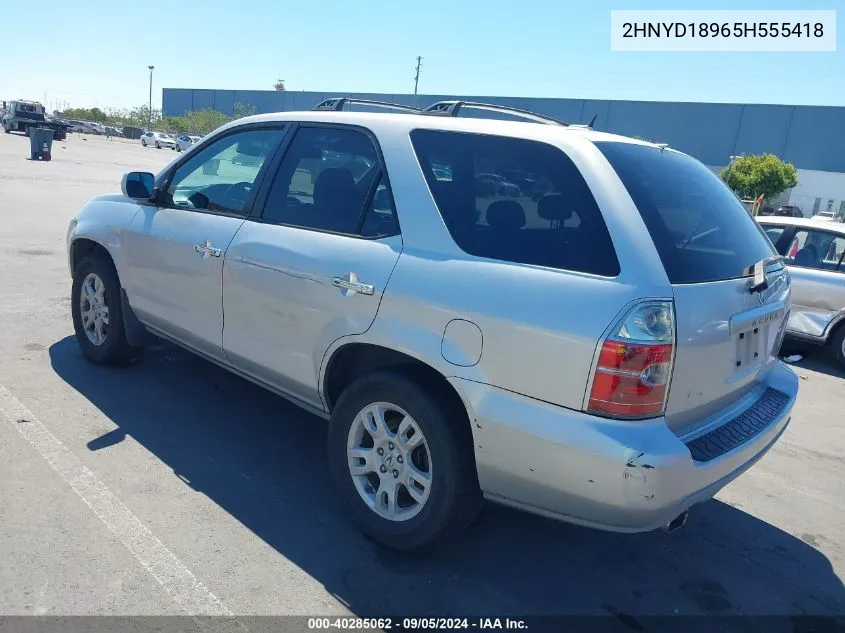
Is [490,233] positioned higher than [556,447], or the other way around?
[490,233]

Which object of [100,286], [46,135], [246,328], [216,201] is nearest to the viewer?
[246,328]

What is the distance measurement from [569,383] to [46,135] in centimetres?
2827

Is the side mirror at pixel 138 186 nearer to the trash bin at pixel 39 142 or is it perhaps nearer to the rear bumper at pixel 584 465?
the rear bumper at pixel 584 465

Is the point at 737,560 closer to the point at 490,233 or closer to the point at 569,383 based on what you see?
the point at 569,383

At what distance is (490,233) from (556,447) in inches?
35.9

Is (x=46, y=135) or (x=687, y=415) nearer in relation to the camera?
(x=687, y=415)

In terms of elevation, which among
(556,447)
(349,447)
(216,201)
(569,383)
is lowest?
(349,447)

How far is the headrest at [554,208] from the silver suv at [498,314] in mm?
15

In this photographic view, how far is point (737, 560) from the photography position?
329 cm

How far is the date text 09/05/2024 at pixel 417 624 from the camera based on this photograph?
8.47 ft

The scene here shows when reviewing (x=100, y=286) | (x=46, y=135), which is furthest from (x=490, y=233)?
(x=46, y=135)

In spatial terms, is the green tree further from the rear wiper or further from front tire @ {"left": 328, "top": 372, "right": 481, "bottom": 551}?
front tire @ {"left": 328, "top": 372, "right": 481, "bottom": 551}

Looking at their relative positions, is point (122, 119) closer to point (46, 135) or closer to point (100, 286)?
point (46, 135)

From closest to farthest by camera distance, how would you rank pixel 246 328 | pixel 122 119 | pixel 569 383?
pixel 569 383, pixel 246 328, pixel 122 119
